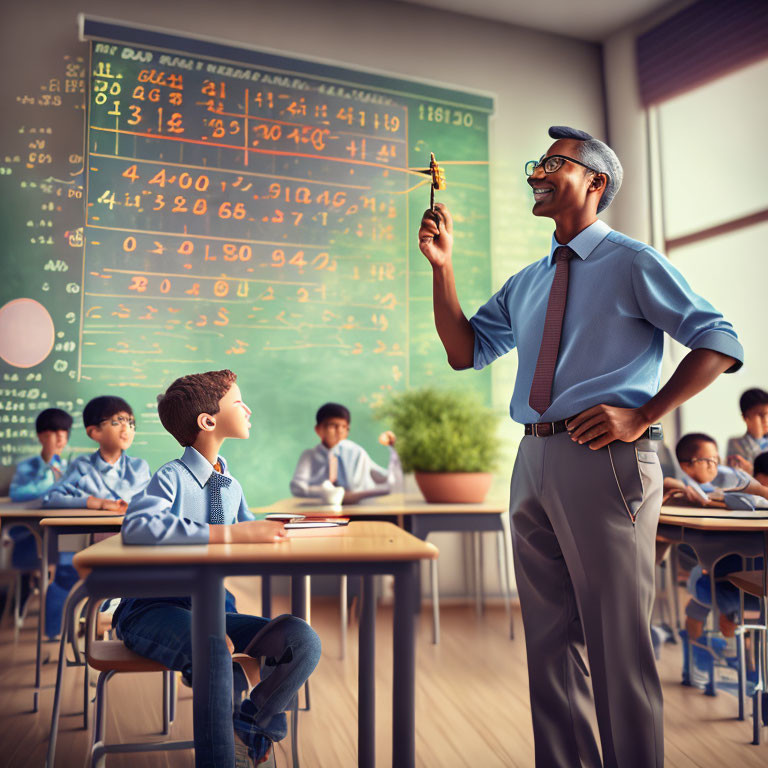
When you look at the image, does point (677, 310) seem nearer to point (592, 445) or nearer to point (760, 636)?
point (592, 445)

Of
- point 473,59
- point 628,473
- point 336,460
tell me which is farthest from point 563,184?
point 473,59

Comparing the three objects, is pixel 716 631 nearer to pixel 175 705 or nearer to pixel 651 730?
pixel 651 730

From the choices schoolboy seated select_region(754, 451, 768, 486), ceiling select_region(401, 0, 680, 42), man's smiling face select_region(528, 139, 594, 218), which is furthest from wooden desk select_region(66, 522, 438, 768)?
ceiling select_region(401, 0, 680, 42)

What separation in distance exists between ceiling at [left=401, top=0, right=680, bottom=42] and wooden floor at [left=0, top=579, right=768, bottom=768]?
4050 mm

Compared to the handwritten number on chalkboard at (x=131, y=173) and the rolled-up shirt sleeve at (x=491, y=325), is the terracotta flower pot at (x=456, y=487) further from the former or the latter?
the handwritten number on chalkboard at (x=131, y=173)

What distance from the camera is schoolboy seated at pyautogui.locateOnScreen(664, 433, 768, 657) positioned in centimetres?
268

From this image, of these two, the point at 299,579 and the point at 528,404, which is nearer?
the point at 528,404

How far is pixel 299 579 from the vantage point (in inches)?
82.5

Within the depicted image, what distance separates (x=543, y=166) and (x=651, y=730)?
1.20 m

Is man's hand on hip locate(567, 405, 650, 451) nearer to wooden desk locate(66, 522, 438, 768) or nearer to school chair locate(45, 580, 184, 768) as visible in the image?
wooden desk locate(66, 522, 438, 768)

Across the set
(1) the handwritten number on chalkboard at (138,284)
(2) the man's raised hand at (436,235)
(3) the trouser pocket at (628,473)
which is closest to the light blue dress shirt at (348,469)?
(1) the handwritten number on chalkboard at (138,284)

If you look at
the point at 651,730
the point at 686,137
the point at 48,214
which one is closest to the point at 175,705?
the point at 651,730

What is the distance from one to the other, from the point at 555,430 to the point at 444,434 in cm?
202

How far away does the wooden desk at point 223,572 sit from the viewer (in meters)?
1.30
